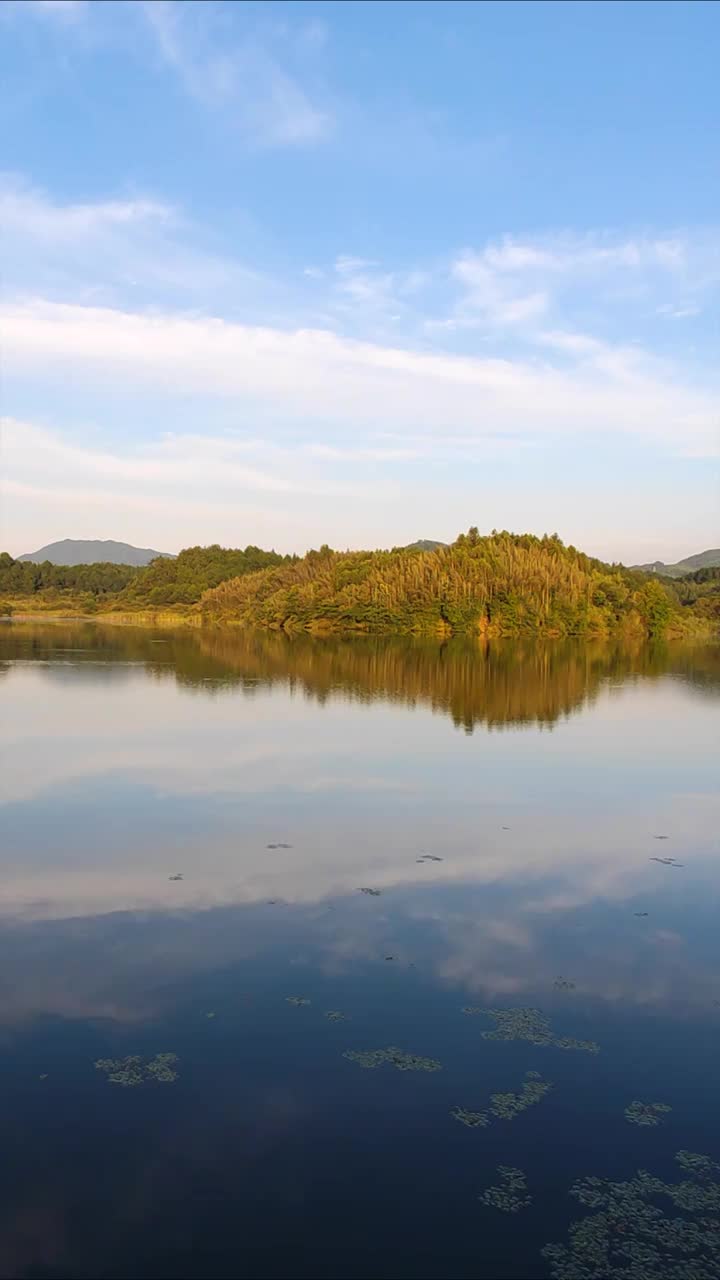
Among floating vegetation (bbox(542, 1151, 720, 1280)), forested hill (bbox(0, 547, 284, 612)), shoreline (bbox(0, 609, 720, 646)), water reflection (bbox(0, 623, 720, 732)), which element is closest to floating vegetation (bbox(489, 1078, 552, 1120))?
floating vegetation (bbox(542, 1151, 720, 1280))

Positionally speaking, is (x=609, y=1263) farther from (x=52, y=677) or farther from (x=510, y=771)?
(x=52, y=677)

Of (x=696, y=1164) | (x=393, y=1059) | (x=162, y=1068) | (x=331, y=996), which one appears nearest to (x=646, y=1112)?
(x=696, y=1164)

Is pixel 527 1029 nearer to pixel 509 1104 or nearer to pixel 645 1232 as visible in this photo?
pixel 509 1104

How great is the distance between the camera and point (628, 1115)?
6.35m

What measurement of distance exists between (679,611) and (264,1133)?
112116mm

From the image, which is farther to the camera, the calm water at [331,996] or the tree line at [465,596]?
the tree line at [465,596]

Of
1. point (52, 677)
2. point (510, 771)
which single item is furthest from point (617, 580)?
point (510, 771)

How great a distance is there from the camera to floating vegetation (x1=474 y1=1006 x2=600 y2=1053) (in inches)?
289

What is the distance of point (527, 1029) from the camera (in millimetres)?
7570

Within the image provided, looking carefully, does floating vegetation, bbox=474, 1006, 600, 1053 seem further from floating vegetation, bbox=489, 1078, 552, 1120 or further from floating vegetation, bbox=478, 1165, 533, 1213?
floating vegetation, bbox=478, 1165, 533, 1213

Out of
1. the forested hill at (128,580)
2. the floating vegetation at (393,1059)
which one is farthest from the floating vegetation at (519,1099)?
the forested hill at (128,580)

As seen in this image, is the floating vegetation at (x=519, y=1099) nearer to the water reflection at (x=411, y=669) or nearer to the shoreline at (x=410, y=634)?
the water reflection at (x=411, y=669)

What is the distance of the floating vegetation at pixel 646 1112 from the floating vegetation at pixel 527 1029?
0.76m

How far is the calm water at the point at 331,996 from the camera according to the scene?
5281 millimetres
